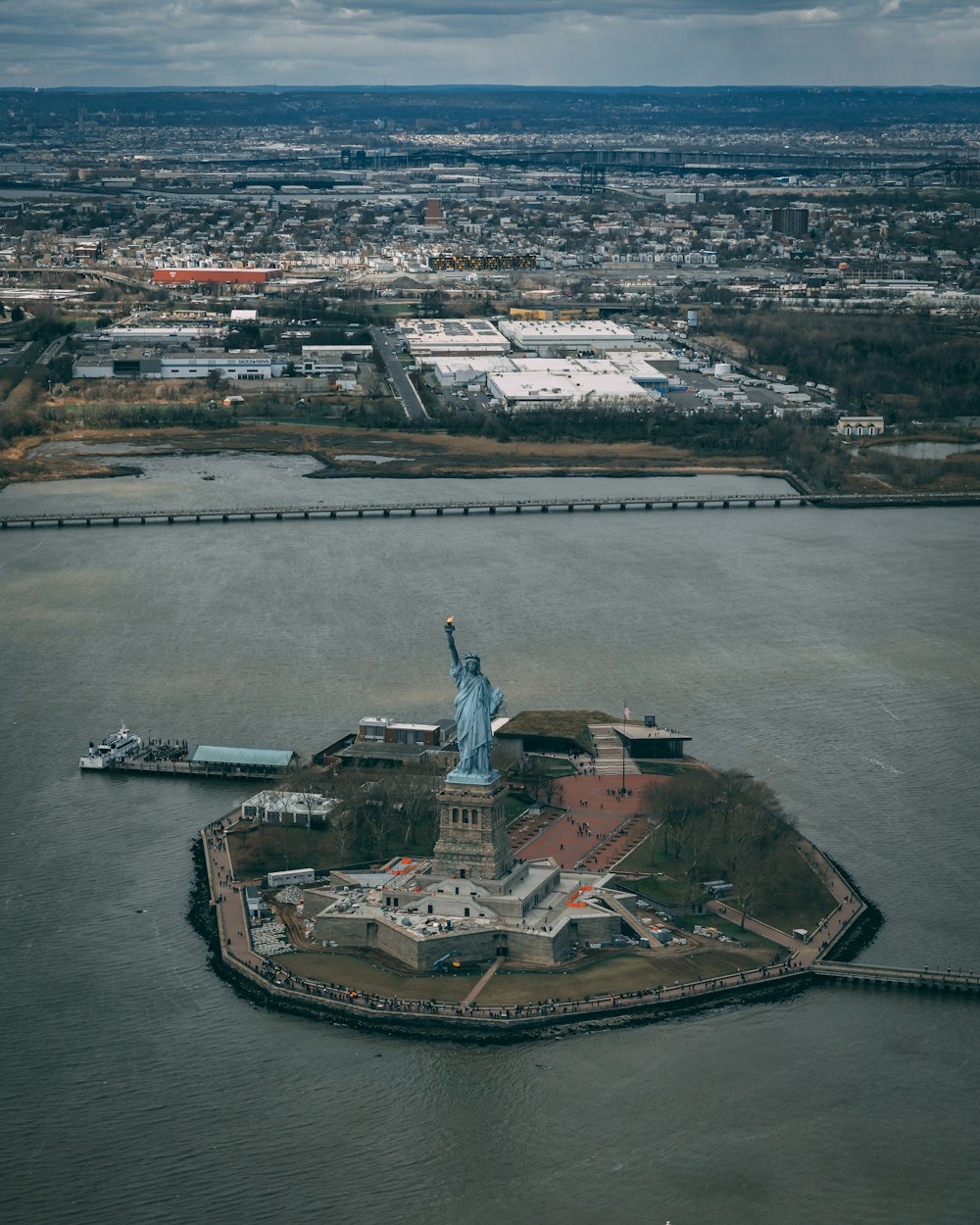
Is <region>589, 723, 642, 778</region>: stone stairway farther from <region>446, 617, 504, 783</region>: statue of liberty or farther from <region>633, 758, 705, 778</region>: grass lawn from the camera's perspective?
<region>446, 617, 504, 783</region>: statue of liberty

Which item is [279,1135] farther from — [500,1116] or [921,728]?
[921,728]

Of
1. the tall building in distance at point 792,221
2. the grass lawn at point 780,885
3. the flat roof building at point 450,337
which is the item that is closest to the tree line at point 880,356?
the flat roof building at point 450,337

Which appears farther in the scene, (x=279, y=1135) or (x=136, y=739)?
(x=136, y=739)

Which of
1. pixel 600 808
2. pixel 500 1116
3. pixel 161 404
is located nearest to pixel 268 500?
pixel 161 404

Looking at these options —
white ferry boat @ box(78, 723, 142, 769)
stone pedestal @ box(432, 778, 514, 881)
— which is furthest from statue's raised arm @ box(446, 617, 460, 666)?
white ferry boat @ box(78, 723, 142, 769)

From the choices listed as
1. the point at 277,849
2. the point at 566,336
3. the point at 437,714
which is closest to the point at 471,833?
the point at 277,849

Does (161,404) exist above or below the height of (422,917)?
below
